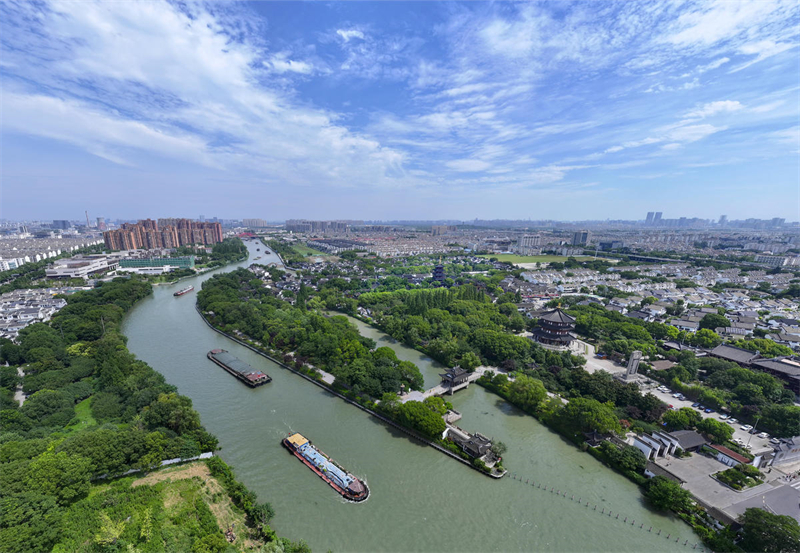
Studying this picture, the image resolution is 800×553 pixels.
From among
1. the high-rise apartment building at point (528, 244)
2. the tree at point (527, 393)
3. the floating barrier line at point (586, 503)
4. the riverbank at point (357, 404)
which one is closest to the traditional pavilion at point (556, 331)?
the tree at point (527, 393)

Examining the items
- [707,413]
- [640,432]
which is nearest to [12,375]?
[640,432]

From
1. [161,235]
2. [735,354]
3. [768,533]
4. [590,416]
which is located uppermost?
[161,235]

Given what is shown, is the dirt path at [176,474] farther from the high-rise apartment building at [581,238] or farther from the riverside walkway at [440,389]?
the high-rise apartment building at [581,238]

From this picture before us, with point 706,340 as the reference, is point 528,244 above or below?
above

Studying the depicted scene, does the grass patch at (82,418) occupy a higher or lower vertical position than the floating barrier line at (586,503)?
higher

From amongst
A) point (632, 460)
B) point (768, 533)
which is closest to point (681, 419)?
point (632, 460)

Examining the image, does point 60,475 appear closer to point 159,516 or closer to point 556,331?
point 159,516

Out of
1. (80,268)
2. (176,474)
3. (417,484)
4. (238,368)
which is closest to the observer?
(176,474)

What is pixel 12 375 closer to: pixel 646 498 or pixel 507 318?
pixel 646 498
